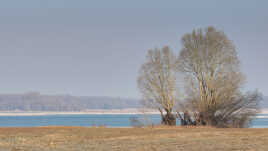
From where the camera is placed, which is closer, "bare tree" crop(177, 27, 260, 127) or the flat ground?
the flat ground

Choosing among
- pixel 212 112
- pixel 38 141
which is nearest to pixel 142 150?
pixel 38 141

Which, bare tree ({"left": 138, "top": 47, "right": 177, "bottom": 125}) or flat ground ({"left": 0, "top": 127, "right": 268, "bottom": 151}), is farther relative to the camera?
bare tree ({"left": 138, "top": 47, "right": 177, "bottom": 125})

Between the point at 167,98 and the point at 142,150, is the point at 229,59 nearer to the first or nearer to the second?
the point at 167,98

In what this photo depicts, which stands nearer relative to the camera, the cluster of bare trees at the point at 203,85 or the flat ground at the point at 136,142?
the flat ground at the point at 136,142

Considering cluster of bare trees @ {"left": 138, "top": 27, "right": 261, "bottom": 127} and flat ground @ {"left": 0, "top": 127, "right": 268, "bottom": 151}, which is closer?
flat ground @ {"left": 0, "top": 127, "right": 268, "bottom": 151}

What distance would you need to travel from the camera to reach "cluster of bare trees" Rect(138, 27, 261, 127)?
36.3 metres

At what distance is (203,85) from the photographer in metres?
37.8

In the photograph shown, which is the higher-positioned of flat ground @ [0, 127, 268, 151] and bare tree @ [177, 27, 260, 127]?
bare tree @ [177, 27, 260, 127]

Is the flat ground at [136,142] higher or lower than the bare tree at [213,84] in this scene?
lower

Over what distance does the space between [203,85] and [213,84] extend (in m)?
0.91

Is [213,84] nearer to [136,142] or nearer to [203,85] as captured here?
[203,85]

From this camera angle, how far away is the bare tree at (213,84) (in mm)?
36156

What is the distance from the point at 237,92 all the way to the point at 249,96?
1113mm

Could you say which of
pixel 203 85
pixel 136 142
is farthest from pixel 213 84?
pixel 136 142
